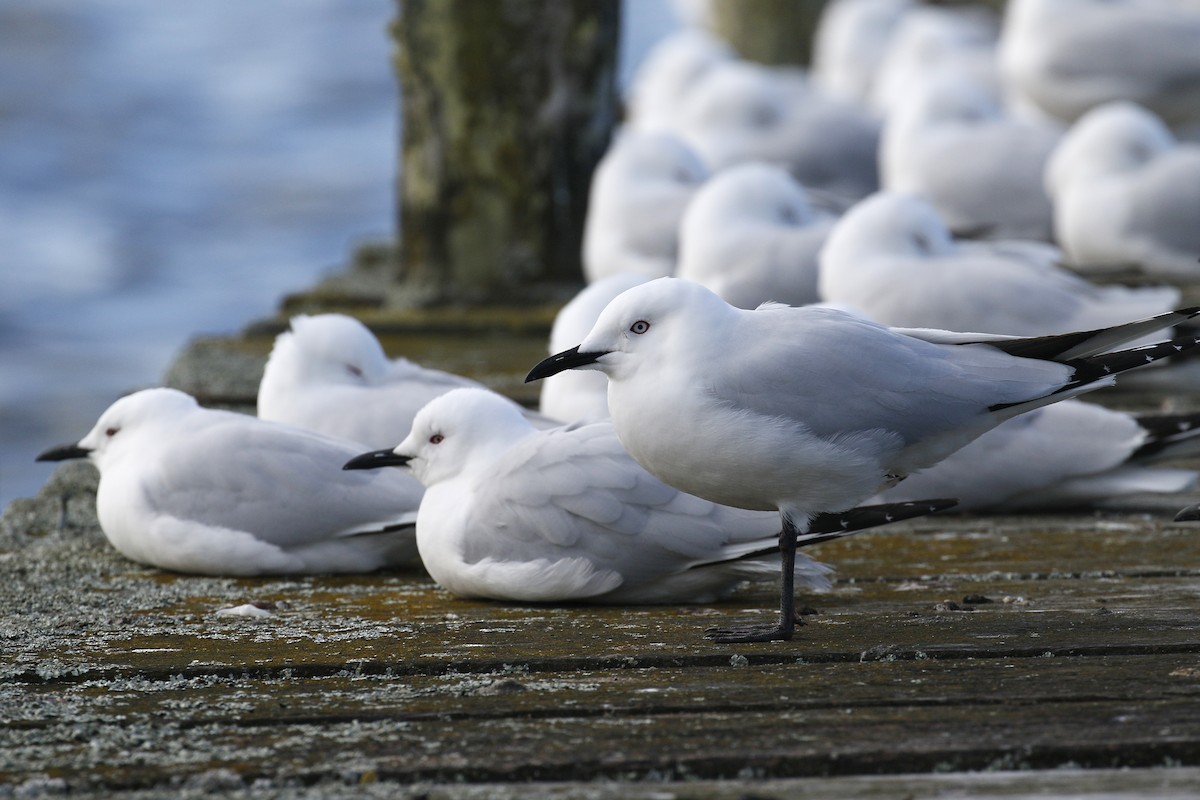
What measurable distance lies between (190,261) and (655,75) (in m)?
3.92

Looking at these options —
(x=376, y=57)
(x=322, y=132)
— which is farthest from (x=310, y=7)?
(x=322, y=132)

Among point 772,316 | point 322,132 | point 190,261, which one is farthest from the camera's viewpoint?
point 322,132

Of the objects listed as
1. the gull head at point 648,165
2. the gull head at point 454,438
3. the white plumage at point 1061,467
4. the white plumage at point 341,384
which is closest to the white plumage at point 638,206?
the gull head at point 648,165

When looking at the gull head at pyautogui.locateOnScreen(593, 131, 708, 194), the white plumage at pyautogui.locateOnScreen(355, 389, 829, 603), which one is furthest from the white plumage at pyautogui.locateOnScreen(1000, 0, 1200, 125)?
the white plumage at pyautogui.locateOnScreen(355, 389, 829, 603)

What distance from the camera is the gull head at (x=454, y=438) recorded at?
10.4 feet

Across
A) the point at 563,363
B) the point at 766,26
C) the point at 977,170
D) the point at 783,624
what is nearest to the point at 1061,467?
the point at 783,624

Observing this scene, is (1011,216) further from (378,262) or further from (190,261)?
(190,261)

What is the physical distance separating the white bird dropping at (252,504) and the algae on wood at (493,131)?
3031 mm

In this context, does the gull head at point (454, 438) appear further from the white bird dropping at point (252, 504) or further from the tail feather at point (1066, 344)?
the tail feather at point (1066, 344)

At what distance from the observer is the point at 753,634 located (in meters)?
2.53

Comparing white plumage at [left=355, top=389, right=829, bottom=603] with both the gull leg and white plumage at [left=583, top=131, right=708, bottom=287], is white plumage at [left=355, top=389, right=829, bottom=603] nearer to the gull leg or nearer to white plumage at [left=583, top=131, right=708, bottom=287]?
the gull leg

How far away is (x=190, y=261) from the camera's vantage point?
1263 cm

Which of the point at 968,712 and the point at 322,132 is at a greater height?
the point at 322,132

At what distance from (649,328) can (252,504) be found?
1.07 meters
